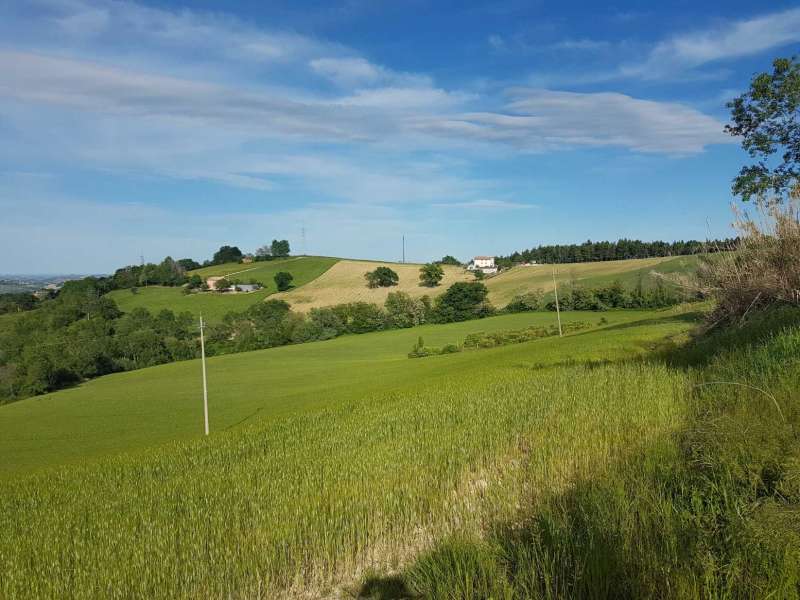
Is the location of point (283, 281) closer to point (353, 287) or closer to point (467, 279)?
point (353, 287)

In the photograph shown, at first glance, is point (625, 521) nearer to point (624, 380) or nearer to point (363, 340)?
point (624, 380)

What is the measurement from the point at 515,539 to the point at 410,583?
1173mm

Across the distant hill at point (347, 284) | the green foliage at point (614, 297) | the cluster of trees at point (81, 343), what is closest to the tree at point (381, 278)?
the distant hill at point (347, 284)

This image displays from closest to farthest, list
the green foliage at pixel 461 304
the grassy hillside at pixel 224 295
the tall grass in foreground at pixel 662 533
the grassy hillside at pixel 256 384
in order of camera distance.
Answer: the tall grass in foreground at pixel 662 533 → the grassy hillside at pixel 256 384 → the green foliage at pixel 461 304 → the grassy hillside at pixel 224 295

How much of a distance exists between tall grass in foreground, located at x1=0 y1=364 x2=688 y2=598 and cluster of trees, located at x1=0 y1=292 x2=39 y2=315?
12229 cm

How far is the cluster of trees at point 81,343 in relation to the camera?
212ft

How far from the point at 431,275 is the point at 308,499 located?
104 m

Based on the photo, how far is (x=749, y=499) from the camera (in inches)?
203

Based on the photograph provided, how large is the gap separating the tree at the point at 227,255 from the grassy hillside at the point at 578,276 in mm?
73562

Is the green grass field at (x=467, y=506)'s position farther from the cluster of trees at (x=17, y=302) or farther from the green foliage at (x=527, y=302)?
the cluster of trees at (x=17, y=302)

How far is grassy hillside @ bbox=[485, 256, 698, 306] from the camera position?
8562cm

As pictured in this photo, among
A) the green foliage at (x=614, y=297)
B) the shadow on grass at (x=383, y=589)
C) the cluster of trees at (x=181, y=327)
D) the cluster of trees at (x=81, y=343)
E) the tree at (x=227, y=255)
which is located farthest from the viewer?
the tree at (x=227, y=255)

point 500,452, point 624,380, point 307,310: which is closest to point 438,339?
point 307,310

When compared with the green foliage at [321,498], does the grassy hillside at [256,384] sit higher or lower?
lower
